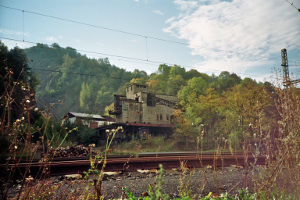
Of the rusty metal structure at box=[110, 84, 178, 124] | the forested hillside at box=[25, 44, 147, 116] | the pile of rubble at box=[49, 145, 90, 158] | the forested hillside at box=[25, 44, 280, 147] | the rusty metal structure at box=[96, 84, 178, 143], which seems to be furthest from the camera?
the forested hillside at box=[25, 44, 147, 116]

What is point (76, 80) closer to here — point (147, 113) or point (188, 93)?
point (147, 113)

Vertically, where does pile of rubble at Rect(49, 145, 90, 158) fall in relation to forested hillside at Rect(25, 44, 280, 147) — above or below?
below

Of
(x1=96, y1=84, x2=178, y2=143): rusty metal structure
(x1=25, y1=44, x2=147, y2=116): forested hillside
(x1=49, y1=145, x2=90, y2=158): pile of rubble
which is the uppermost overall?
(x1=25, y1=44, x2=147, y2=116): forested hillside

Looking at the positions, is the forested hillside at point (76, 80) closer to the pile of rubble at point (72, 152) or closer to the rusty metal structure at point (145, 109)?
the rusty metal structure at point (145, 109)

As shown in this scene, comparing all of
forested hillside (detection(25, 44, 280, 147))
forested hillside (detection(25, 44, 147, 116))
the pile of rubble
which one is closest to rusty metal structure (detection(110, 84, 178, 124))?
forested hillside (detection(25, 44, 280, 147))

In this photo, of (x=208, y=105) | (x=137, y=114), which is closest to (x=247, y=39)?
(x=208, y=105)

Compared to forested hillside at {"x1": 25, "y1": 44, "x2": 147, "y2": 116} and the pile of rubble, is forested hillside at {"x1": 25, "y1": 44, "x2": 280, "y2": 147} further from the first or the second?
the pile of rubble

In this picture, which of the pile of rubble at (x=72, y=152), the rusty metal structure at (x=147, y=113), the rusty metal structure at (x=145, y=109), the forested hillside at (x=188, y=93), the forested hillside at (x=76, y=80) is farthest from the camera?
the forested hillside at (x=76, y=80)

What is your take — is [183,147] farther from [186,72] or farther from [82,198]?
[186,72]

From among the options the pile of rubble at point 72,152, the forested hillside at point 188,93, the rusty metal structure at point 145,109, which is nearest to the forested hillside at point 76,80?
the forested hillside at point 188,93

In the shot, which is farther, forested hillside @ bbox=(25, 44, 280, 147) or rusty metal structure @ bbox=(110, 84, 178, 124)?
rusty metal structure @ bbox=(110, 84, 178, 124)

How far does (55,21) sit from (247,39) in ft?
31.3

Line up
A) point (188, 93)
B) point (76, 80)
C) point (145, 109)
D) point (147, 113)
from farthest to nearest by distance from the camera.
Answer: point (76, 80)
point (188, 93)
point (145, 109)
point (147, 113)

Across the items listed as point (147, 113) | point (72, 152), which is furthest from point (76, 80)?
Result: point (72, 152)
